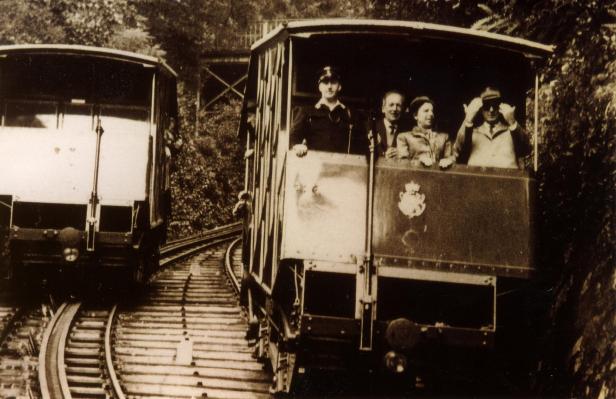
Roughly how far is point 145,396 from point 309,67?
11.9 ft

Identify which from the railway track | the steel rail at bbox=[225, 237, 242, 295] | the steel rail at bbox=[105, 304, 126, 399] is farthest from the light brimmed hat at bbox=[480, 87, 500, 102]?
the steel rail at bbox=[225, 237, 242, 295]

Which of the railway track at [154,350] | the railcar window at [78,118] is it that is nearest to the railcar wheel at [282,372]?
the railway track at [154,350]

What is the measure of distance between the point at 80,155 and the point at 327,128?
16.8 feet

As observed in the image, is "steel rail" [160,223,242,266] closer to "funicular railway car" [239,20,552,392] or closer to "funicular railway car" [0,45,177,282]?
"funicular railway car" [0,45,177,282]

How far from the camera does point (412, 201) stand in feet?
20.0

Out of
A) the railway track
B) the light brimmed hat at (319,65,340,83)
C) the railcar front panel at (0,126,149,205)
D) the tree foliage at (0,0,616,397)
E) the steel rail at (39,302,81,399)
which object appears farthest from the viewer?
the railcar front panel at (0,126,149,205)

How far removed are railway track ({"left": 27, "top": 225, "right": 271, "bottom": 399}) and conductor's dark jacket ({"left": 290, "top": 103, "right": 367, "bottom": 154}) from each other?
2.47m

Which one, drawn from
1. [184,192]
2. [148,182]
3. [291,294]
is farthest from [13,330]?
[184,192]

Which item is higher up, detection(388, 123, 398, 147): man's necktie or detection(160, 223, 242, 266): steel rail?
detection(388, 123, 398, 147): man's necktie

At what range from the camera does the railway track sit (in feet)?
24.0

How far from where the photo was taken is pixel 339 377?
23.8 ft

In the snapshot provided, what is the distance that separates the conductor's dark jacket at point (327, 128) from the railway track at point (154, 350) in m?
2.47

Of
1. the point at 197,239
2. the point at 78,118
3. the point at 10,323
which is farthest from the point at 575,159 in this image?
the point at 197,239

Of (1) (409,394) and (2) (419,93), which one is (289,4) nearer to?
(2) (419,93)
